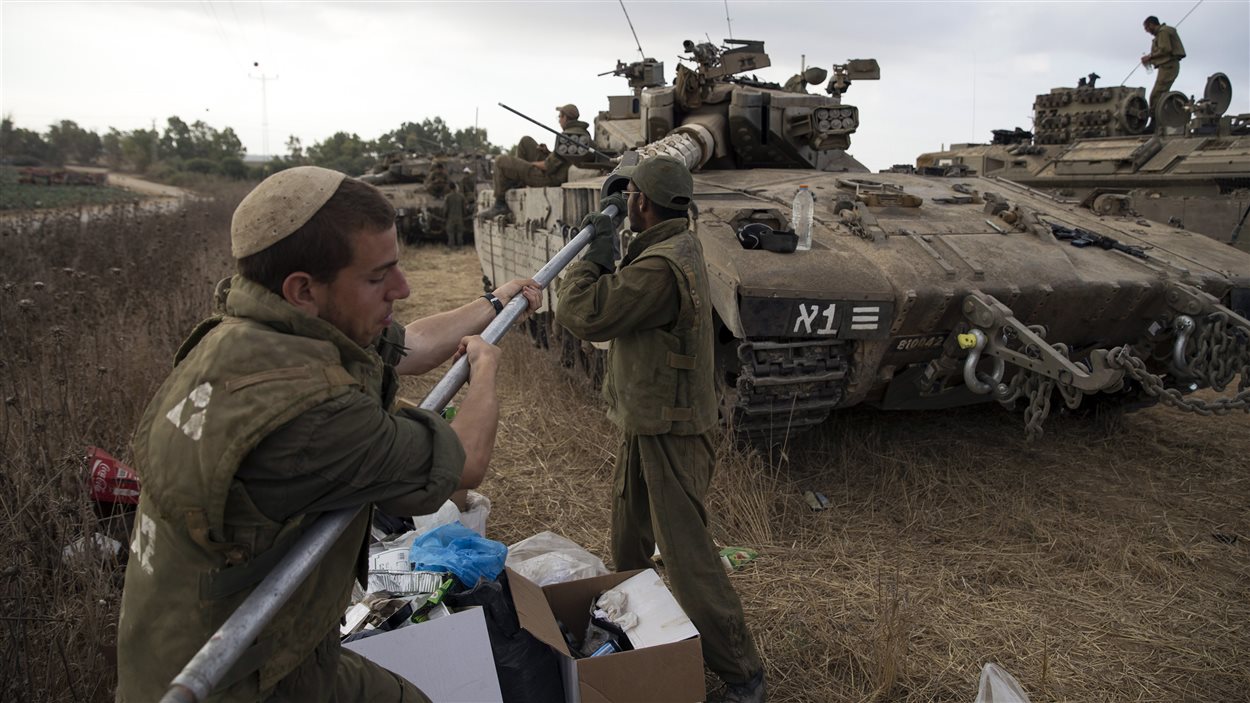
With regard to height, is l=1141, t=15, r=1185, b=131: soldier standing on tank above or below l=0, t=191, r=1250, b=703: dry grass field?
above

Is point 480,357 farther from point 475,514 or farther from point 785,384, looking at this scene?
point 785,384

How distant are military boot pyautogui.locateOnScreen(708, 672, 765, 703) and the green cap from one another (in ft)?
5.69

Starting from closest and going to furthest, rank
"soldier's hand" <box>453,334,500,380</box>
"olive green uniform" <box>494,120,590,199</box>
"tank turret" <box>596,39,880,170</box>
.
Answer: "soldier's hand" <box>453,334,500,380</box>
"tank turret" <box>596,39,880,170</box>
"olive green uniform" <box>494,120,590,199</box>

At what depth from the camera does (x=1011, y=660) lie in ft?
11.5

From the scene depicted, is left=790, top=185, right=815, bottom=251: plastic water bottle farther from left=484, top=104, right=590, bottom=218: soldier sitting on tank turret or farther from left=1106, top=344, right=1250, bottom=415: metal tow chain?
left=484, top=104, right=590, bottom=218: soldier sitting on tank turret

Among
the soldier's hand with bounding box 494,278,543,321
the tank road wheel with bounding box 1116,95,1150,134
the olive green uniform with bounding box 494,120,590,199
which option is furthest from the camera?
the tank road wheel with bounding box 1116,95,1150,134

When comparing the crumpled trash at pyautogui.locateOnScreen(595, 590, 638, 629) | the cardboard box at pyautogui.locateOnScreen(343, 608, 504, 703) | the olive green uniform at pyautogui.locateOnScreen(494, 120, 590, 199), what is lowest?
the crumpled trash at pyautogui.locateOnScreen(595, 590, 638, 629)

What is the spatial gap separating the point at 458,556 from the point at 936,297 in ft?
9.15

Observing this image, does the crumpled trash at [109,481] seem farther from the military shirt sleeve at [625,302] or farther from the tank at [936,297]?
the tank at [936,297]

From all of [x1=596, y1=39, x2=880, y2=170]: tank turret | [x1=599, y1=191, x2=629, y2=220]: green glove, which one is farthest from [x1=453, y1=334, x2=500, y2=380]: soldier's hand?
[x1=596, y1=39, x2=880, y2=170]: tank turret

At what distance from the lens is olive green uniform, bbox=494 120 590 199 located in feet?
28.3

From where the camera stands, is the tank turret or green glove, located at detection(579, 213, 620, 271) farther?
the tank turret

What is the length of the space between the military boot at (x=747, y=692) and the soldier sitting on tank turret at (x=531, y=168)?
6069 mm

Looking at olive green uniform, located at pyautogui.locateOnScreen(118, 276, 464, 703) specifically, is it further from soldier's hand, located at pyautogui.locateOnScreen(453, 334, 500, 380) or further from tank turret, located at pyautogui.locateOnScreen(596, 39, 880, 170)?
tank turret, located at pyautogui.locateOnScreen(596, 39, 880, 170)
